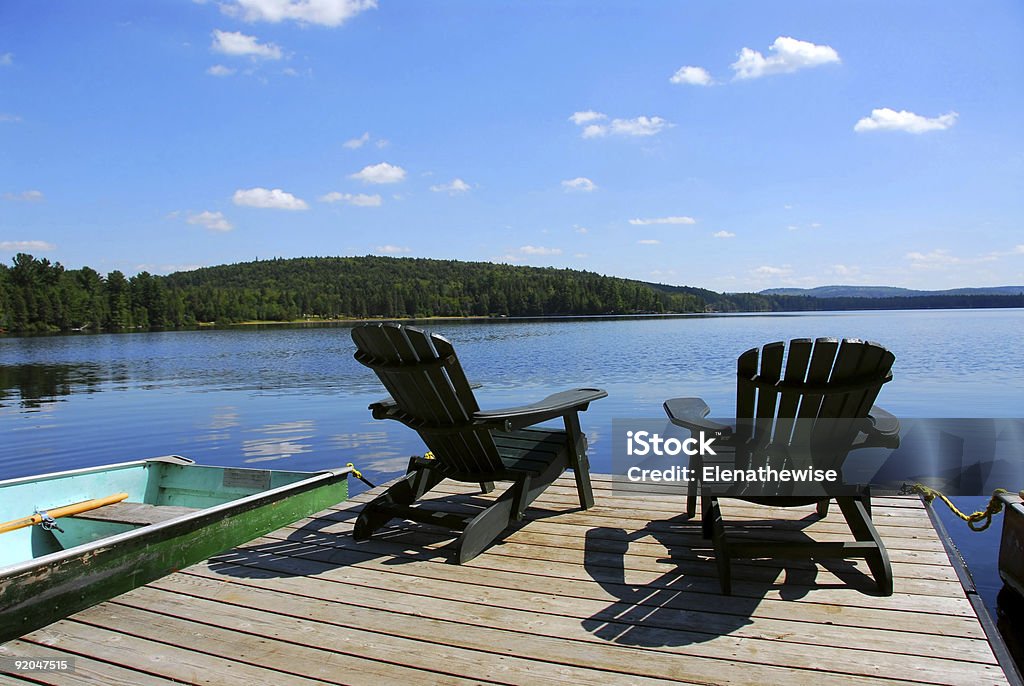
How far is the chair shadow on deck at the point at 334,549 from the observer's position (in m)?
2.96

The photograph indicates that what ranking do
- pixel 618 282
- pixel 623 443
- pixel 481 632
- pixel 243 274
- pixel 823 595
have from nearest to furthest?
pixel 481 632 < pixel 823 595 < pixel 623 443 < pixel 618 282 < pixel 243 274

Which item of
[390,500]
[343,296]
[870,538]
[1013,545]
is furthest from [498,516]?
[343,296]

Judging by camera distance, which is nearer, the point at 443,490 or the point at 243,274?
the point at 443,490

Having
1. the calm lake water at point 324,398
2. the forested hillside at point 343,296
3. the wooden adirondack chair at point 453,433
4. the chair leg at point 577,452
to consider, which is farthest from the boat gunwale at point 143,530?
the forested hillside at point 343,296

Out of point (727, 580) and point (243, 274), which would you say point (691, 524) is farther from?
point (243, 274)

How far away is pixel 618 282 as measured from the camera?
285 feet

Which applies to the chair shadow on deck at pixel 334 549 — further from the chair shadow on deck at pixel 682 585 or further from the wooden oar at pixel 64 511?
the wooden oar at pixel 64 511

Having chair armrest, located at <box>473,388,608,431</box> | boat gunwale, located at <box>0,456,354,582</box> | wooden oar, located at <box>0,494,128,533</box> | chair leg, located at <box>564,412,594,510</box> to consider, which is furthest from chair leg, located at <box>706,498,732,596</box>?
wooden oar, located at <box>0,494,128,533</box>

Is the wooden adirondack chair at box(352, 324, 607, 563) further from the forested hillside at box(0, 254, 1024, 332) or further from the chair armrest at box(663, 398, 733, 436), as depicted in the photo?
the forested hillside at box(0, 254, 1024, 332)

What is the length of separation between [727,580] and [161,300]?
8477 centimetres

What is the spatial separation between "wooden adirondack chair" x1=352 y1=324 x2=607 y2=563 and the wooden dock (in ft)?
0.51

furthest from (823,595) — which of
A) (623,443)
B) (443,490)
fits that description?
(623,443)

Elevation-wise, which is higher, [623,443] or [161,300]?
[161,300]

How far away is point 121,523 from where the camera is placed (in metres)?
3.62
